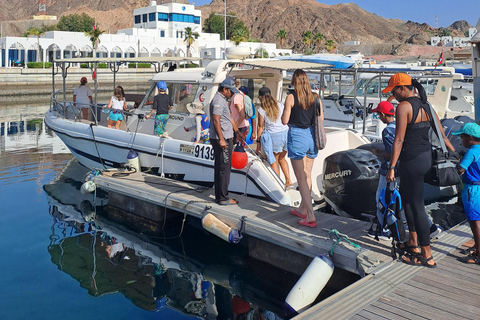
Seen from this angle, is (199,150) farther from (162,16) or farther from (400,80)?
(162,16)

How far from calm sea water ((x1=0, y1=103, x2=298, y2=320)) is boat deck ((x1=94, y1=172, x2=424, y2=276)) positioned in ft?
2.31

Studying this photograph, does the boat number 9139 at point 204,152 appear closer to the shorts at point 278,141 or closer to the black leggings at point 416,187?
the shorts at point 278,141

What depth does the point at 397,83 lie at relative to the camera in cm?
487

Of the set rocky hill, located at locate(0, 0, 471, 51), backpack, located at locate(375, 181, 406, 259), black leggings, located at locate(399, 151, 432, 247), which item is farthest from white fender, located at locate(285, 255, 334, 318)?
rocky hill, located at locate(0, 0, 471, 51)

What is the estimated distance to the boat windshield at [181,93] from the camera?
9406 millimetres

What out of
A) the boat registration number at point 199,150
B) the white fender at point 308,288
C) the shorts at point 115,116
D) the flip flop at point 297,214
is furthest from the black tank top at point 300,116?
the shorts at point 115,116

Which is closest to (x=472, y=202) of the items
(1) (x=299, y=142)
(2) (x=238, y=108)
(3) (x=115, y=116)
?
(1) (x=299, y=142)

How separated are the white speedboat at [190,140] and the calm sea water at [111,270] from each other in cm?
104

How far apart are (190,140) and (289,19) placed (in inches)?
6902

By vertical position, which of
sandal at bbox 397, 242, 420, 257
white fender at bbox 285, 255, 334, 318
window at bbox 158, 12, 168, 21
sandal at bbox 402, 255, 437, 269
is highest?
window at bbox 158, 12, 168, 21

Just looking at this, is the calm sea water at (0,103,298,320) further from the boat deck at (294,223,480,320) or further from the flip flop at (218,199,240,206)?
the boat deck at (294,223,480,320)

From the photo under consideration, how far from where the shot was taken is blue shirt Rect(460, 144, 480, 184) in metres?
5.02

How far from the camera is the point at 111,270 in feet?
23.5

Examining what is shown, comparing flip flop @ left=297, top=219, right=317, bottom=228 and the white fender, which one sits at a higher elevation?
flip flop @ left=297, top=219, right=317, bottom=228
